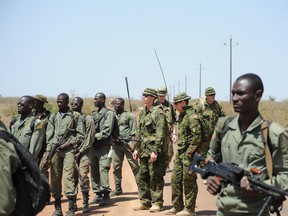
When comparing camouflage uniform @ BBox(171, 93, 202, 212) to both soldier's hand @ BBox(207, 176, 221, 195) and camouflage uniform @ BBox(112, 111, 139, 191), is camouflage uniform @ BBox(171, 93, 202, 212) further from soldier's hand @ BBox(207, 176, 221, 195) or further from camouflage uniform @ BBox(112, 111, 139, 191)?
soldier's hand @ BBox(207, 176, 221, 195)

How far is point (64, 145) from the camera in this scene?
9.23 meters

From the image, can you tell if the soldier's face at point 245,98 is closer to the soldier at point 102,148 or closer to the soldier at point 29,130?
the soldier at point 29,130

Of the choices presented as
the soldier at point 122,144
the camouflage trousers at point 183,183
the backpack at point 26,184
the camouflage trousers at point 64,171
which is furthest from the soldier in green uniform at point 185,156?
the backpack at point 26,184

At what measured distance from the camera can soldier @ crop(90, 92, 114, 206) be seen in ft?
35.6

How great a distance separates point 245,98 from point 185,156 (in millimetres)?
4704

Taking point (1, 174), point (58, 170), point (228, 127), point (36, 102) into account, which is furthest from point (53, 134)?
point (1, 174)

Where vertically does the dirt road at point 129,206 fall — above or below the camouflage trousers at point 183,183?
below

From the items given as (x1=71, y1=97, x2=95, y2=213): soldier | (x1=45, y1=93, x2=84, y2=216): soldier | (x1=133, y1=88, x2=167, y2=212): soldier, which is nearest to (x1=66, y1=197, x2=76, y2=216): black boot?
(x1=45, y1=93, x2=84, y2=216): soldier

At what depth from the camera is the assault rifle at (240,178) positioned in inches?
148

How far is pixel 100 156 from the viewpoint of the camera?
432 inches

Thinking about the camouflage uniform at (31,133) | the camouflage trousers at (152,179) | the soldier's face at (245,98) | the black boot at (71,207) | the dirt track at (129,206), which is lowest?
the dirt track at (129,206)

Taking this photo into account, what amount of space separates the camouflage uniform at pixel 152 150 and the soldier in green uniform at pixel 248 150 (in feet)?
16.4

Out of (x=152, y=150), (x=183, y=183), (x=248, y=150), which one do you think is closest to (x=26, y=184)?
(x=248, y=150)

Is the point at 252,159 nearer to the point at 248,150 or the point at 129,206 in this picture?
the point at 248,150
